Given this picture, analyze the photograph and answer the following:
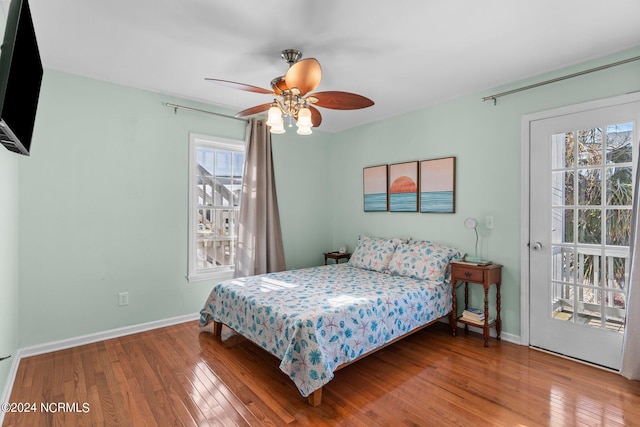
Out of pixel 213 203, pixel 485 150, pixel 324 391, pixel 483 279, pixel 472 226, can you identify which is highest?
pixel 485 150

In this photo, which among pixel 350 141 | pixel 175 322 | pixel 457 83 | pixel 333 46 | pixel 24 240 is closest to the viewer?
pixel 333 46

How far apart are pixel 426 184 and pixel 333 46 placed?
6.63 ft

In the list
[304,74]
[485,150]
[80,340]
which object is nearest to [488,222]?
[485,150]

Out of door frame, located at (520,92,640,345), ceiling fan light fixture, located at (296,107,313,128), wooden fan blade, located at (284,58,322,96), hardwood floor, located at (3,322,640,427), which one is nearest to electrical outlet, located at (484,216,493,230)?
door frame, located at (520,92,640,345)

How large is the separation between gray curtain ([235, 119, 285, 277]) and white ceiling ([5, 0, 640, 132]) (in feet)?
3.44

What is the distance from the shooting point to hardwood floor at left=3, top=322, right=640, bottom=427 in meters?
1.96

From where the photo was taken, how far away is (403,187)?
404cm

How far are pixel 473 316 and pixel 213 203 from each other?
312 cm

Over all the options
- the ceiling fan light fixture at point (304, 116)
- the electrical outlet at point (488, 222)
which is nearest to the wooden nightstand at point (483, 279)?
the electrical outlet at point (488, 222)

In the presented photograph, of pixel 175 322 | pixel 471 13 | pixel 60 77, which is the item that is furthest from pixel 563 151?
pixel 60 77

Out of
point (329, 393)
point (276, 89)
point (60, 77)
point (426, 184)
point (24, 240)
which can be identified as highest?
point (60, 77)

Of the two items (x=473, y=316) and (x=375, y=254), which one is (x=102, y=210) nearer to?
(x=375, y=254)

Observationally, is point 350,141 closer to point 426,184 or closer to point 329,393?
point 426,184

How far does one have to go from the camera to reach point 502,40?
236cm
